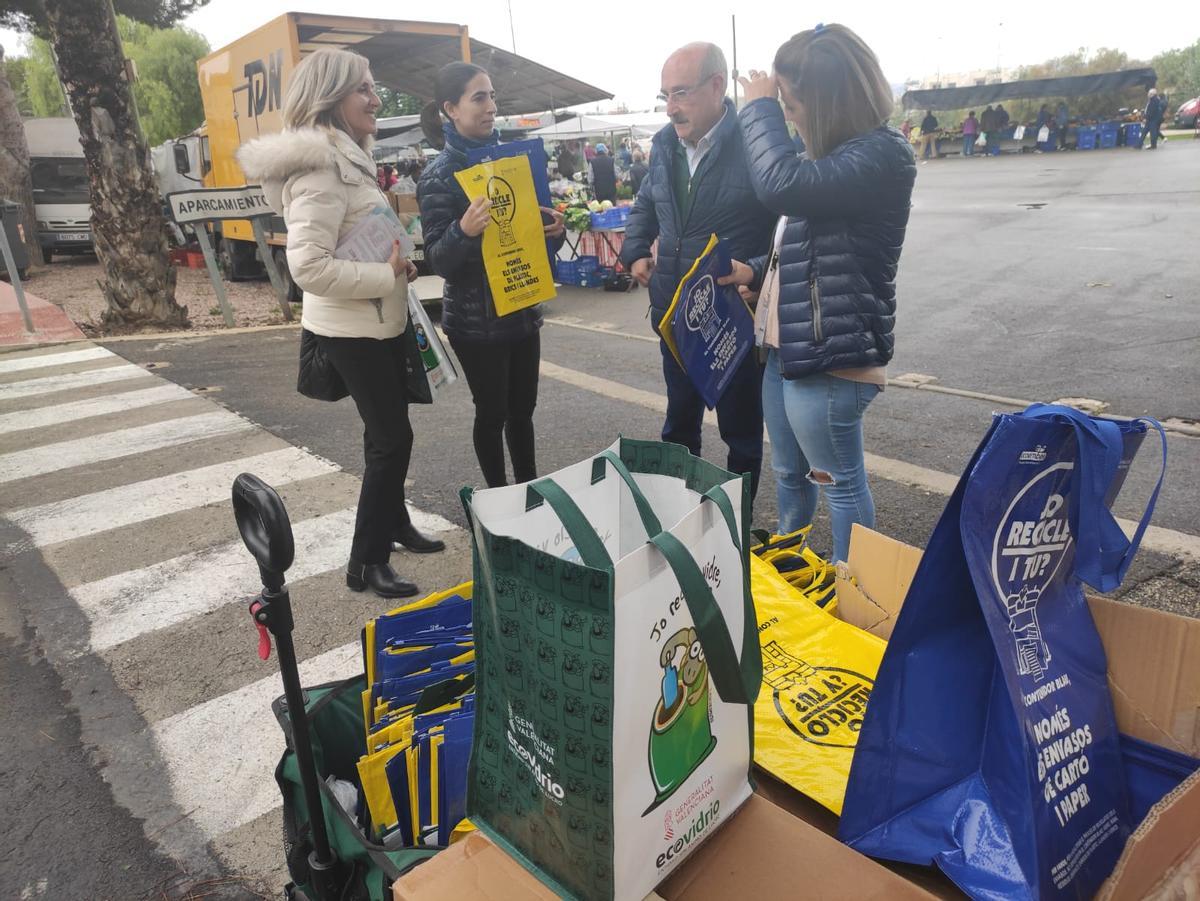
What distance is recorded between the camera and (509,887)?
1.49m

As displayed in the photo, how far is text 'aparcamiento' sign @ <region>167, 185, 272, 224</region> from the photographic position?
9.08 m

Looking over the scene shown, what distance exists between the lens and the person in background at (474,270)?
11.0ft

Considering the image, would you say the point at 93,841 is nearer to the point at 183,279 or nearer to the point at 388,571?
the point at 388,571

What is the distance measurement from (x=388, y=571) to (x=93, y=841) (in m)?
1.48

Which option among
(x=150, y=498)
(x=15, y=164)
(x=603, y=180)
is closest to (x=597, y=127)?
(x=603, y=180)

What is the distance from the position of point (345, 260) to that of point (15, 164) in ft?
54.7

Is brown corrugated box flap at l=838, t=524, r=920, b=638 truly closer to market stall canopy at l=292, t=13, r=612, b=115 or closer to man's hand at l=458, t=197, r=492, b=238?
man's hand at l=458, t=197, r=492, b=238

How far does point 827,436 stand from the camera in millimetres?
2842

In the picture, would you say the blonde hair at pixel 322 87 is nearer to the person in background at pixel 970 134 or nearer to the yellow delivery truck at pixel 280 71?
the yellow delivery truck at pixel 280 71

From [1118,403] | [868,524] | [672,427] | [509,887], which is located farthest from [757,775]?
[1118,403]

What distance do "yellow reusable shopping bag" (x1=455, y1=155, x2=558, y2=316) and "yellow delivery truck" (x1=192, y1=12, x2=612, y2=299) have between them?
17.4 ft

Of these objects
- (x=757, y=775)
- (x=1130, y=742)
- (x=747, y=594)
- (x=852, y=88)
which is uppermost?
(x=852, y=88)

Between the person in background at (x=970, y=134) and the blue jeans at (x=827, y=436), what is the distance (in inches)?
1436

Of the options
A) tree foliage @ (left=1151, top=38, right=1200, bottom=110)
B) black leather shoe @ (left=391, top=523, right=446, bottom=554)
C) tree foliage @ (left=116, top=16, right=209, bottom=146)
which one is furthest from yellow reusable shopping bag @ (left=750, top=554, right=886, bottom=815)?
tree foliage @ (left=1151, top=38, right=1200, bottom=110)
